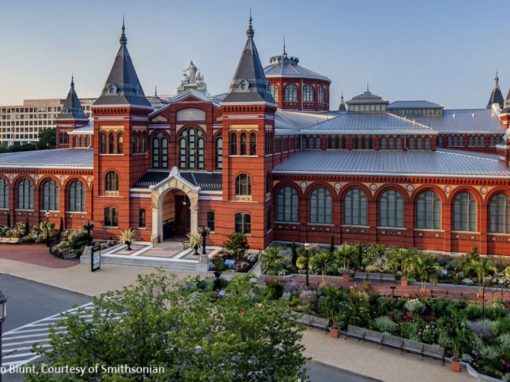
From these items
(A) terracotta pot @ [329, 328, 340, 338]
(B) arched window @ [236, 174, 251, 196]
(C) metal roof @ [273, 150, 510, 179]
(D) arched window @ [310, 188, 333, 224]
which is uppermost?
(C) metal roof @ [273, 150, 510, 179]

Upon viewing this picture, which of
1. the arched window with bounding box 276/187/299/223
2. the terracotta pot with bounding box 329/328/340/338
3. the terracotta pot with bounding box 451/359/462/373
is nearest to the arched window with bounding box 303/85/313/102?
the arched window with bounding box 276/187/299/223

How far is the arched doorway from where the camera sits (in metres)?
46.0

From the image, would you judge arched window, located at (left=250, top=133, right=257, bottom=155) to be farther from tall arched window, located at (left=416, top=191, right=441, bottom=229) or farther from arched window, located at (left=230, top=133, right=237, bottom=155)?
tall arched window, located at (left=416, top=191, right=441, bottom=229)

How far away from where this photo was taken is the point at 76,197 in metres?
49.1

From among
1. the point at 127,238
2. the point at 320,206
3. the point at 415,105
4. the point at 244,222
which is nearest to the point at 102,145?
the point at 127,238

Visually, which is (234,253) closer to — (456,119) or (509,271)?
(509,271)

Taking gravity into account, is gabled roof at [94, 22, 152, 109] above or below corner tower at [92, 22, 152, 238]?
above

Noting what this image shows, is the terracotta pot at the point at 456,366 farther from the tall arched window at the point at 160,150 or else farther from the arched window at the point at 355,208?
the tall arched window at the point at 160,150

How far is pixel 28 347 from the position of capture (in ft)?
78.4

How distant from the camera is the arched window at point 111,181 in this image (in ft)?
150

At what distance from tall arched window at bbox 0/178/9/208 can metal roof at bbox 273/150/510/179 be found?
26168 mm

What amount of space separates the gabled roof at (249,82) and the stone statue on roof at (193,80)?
6.48 metres

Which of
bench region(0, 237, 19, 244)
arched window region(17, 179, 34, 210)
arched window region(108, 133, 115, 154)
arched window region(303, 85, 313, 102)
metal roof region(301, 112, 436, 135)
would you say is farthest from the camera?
arched window region(303, 85, 313, 102)

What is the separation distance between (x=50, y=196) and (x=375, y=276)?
30891 millimetres
